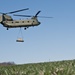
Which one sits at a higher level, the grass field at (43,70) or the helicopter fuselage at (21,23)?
the helicopter fuselage at (21,23)

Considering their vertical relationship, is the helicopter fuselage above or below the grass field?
above

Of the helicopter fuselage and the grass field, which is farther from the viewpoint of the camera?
the helicopter fuselage

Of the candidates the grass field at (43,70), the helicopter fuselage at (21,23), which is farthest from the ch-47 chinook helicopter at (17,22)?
the grass field at (43,70)

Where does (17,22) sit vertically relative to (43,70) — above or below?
above

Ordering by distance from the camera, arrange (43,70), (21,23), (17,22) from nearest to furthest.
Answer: (43,70) < (21,23) < (17,22)

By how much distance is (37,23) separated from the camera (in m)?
73.0

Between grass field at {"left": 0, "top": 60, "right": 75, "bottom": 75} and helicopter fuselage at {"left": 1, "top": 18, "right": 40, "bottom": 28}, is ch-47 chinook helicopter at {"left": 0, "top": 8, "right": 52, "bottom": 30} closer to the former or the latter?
helicopter fuselage at {"left": 1, "top": 18, "right": 40, "bottom": 28}

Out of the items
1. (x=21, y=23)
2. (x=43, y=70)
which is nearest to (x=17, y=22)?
(x=21, y=23)

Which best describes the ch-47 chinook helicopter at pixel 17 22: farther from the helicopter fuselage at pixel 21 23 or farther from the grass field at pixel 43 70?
the grass field at pixel 43 70

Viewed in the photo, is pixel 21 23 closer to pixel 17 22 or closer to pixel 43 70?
pixel 17 22

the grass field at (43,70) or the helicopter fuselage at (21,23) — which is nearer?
the grass field at (43,70)

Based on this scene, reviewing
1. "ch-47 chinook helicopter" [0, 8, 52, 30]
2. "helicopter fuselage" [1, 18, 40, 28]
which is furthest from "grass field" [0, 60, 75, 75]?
"helicopter fuselage" [1, 18, 40, 28]

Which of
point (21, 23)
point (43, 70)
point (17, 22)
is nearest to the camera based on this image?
point (43, 70)

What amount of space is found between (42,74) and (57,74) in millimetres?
261
